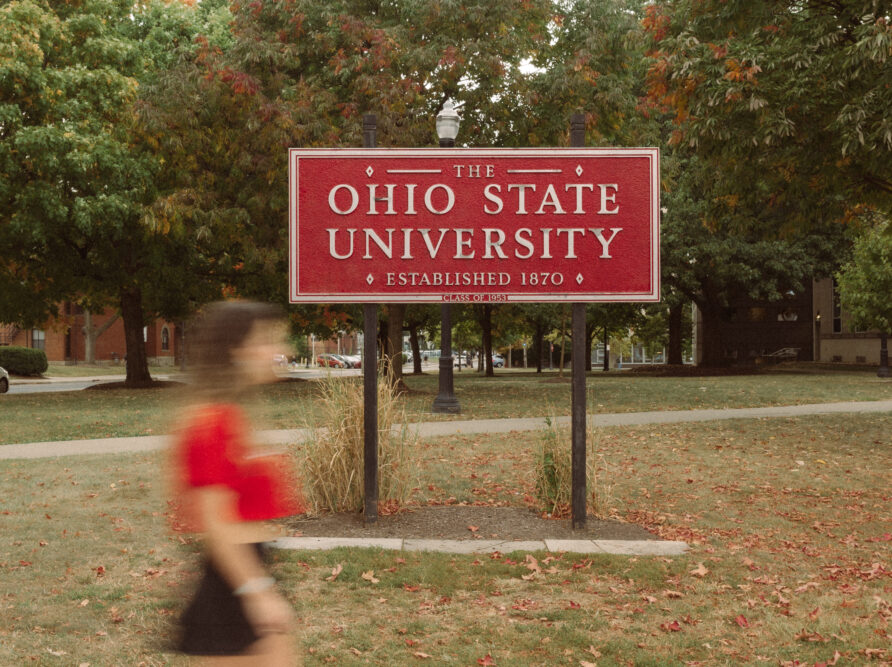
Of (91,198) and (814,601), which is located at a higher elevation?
(91,198)

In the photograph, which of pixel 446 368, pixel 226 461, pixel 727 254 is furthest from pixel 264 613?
pixel 727 254

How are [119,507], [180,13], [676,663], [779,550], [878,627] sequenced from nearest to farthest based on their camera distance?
1. [676,663]
2. [878,627]
3. [779,550]
4. [119,507]
5. [180,13]

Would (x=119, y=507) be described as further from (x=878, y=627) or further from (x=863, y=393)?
(x=863, y=393)

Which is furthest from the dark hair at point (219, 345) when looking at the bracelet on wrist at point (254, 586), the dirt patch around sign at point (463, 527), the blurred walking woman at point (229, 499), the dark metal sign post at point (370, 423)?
the dirt patch around sign at point (463, 527)

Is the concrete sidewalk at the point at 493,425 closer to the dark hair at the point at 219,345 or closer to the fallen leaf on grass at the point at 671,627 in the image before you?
the fallen leaf on grass at the point at 671,627

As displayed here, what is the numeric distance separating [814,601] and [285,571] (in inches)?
138

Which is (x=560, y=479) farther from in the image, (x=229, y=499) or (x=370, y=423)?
(x=229, y=499)

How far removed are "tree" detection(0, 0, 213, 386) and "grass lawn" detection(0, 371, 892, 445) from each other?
3806mm

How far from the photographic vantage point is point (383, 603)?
512 centimetres

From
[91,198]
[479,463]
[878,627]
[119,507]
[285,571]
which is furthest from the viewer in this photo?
[91,198]

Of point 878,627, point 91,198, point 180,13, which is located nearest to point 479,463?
point 878,627

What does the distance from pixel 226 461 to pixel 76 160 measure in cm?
1865

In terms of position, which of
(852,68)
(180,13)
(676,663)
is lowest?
(676,663)

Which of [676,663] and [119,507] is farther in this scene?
[119,507]
